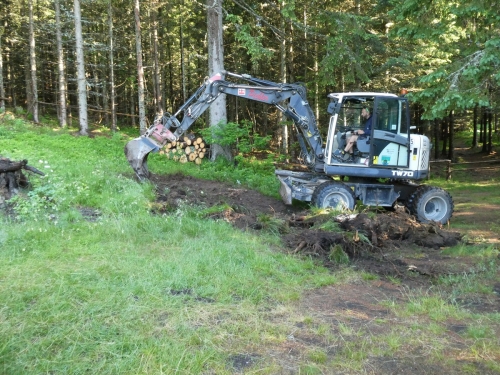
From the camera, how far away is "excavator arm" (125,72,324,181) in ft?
34.8

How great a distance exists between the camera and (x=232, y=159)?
51.4ft

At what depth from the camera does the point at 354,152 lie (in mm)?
10961

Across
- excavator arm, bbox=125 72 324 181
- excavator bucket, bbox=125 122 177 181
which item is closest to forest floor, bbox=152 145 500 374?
excavator bucket, bbox=125 122 177 181

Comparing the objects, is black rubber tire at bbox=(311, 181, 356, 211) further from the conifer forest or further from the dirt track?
the conifer forest

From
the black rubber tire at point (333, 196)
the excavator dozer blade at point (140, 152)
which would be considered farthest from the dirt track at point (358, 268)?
the black rubber tire at point (333, 196)

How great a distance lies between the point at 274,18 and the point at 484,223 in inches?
578

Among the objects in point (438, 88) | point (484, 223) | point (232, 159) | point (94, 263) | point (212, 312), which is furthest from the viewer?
point (232, 159)

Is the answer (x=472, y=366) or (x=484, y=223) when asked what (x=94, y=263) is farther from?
(x=484, y=223)

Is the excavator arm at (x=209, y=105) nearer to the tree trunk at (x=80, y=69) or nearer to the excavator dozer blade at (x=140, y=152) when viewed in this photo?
the excavator dozer blade at (x=140, y=152)

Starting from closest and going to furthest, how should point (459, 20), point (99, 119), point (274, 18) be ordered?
point (459, 20), point (274, 18), point (99, 119)

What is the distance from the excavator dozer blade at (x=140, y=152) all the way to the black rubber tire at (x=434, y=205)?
6.50m

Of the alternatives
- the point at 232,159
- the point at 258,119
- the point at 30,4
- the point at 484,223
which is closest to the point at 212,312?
the point at 484,223

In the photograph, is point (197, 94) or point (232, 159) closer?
point (197, 94)

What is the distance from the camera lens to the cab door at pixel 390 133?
10.5 m
